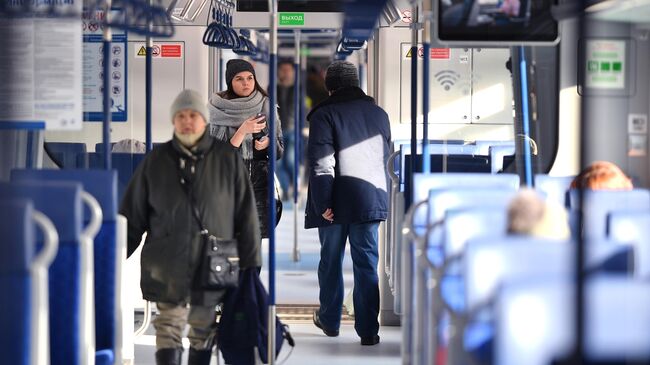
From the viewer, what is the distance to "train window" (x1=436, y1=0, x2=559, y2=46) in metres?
5.72

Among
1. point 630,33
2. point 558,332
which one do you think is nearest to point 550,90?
point 630,33

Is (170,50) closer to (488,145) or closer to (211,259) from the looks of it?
(488,145)

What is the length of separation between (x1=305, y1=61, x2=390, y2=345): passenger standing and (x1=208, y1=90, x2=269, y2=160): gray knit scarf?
0.37 metres

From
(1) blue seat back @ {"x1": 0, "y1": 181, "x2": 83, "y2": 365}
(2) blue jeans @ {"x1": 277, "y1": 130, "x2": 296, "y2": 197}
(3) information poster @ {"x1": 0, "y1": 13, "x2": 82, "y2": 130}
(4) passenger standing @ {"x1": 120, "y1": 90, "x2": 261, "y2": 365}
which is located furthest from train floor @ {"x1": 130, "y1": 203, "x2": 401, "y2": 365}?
(2) blue jeans @ {"x1": 277, "y1": 130, "x2": 296, "y2": 197}

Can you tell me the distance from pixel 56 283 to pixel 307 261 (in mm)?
7376

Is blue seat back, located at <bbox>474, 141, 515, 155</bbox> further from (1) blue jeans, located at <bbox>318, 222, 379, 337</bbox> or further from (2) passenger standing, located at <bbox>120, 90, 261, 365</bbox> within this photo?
(2) passenger standing, located at <bbox>120, 90, 261, 365</bbox>

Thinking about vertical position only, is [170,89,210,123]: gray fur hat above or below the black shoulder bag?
above

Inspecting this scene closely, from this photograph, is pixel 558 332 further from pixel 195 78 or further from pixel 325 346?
pixel 195 78

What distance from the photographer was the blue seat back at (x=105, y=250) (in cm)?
525

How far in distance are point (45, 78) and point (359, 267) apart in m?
2.98

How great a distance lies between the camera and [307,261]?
12.2 metres

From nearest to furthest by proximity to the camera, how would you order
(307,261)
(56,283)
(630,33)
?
(56,283) < (630,33) < (307,261)

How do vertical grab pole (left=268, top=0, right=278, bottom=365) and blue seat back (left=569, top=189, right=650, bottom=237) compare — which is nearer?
blue seat back (left=569, top=189, right=650, bottom=237)

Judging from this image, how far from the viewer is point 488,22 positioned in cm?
571
